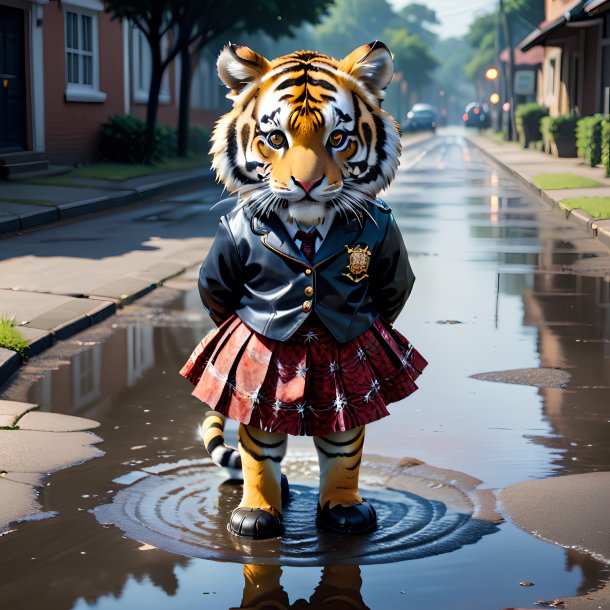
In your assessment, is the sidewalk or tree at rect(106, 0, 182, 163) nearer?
the sidewalk

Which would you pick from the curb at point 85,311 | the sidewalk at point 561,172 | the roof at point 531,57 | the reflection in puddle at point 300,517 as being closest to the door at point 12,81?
the sidewalk at point 561,172

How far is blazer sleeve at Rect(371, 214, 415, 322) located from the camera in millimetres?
4488

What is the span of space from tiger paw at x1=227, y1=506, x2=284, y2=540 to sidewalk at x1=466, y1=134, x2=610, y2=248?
10.4m

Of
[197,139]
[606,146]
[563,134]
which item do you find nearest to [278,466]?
[606,146]

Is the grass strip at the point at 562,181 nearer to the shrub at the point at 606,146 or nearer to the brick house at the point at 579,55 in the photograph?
the shrub at the point at 606,146

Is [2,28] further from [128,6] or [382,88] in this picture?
[382,88]

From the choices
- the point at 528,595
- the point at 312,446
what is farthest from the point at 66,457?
the point at 528,595

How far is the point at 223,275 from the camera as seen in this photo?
448 cm

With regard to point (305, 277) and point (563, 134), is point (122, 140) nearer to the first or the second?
point (563, 134)

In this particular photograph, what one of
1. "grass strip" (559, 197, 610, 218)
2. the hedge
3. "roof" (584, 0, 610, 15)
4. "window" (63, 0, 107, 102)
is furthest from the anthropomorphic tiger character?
the hedge

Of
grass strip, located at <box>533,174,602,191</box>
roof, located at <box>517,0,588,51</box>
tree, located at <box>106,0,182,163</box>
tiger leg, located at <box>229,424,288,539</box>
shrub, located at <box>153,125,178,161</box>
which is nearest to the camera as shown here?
tiger leg, located at <box>229,424,288,539</box>

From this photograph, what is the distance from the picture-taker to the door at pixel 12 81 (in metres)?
22.9

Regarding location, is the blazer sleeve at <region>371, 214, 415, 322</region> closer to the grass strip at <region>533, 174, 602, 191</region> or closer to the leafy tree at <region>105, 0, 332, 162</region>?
the grass strip at <region>533, 174, 602, 191</region>

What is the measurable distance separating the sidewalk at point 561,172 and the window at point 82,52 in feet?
32.3
